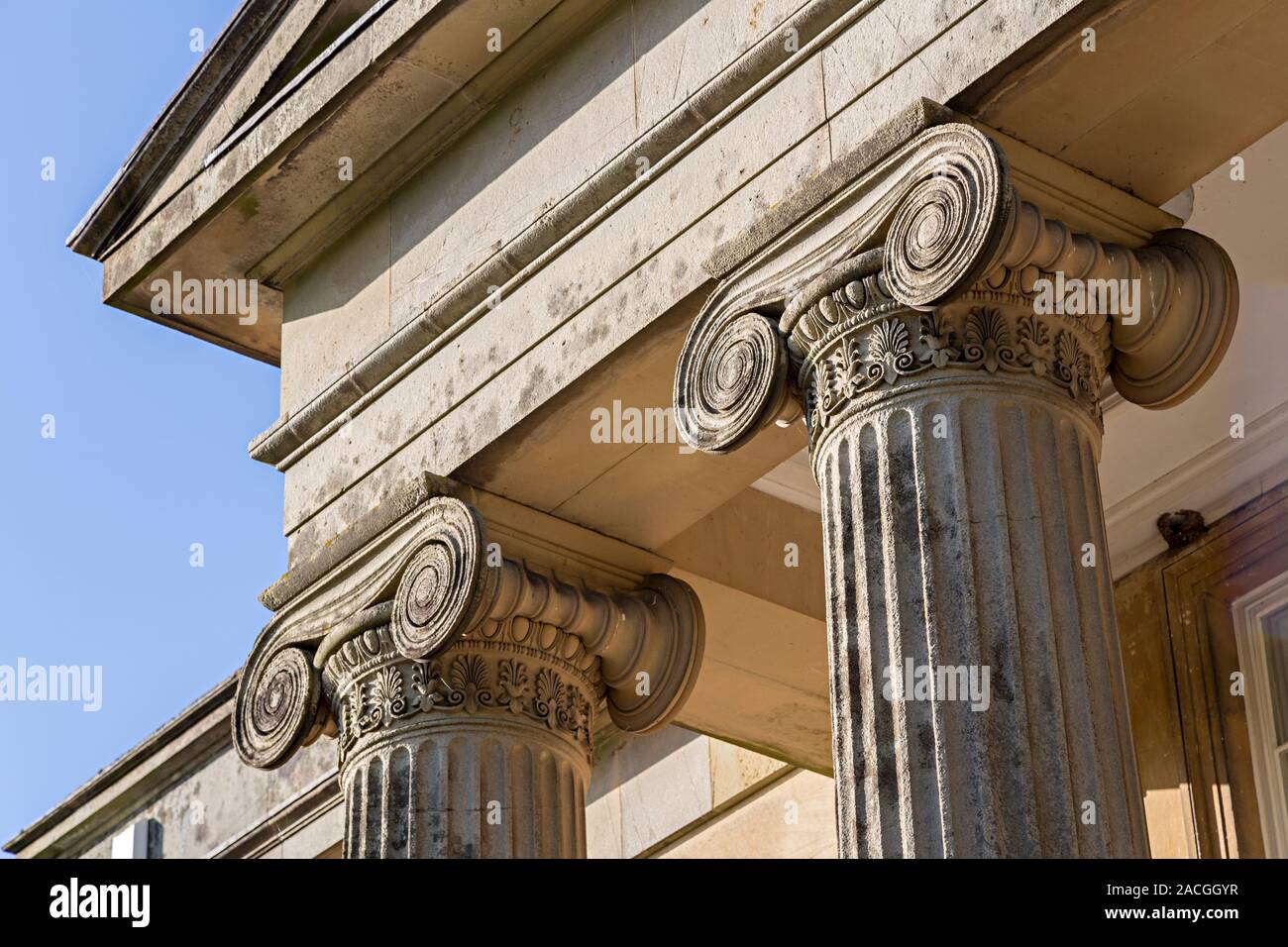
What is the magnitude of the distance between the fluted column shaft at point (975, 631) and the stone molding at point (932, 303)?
284 mm

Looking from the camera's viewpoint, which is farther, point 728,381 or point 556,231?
point 556,231

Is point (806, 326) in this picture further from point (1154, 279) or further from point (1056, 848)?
point (1056, 848)

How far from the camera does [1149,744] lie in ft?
53.3

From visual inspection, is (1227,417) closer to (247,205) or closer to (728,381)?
(728,381)

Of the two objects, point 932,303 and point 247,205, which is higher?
point 247,205

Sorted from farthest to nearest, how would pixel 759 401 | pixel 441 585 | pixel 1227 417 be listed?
pixel 1227 417 → pixel 441 585 → pixel 759 401

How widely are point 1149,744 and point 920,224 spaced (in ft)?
21.7

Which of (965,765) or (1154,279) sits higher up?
(1154,279)

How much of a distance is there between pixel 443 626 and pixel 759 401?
9.55 ft

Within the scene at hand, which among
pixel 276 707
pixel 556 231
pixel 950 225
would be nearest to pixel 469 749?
pixel 276 707

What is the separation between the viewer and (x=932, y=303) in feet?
35.1

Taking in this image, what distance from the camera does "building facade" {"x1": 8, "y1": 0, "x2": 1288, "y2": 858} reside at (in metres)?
10.5

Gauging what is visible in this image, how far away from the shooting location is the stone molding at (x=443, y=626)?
1353cm
